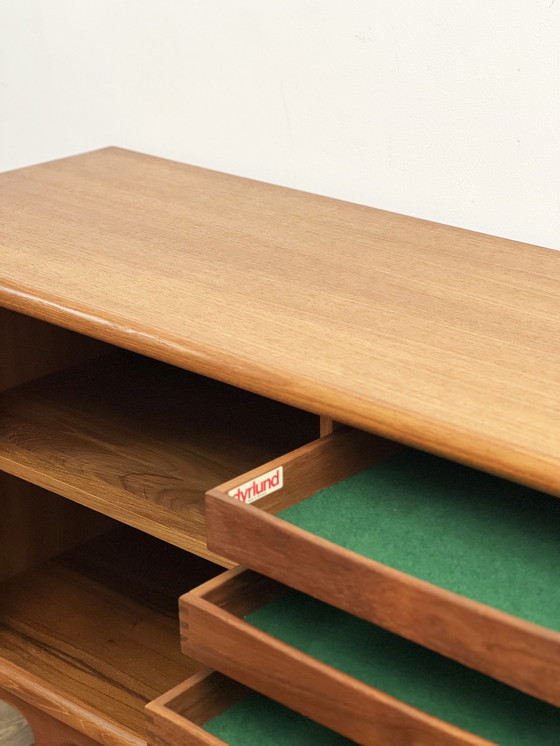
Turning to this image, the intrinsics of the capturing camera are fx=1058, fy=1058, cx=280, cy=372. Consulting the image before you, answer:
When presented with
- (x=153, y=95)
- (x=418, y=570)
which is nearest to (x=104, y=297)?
(x=418, y=570)

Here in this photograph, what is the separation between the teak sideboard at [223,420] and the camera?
2.31 ft

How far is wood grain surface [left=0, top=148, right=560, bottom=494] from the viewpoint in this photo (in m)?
0.75

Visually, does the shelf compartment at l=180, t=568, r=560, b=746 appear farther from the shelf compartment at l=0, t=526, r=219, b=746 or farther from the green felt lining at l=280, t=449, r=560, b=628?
the shelf compartment at l=0, t=526, r=219, b=746

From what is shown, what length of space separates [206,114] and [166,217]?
0.27m

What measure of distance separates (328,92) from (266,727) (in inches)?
28.8

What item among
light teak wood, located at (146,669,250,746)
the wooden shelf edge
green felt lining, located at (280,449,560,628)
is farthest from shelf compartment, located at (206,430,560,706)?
the wooden shelf edge

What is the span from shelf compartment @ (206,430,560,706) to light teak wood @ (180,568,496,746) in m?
0.04

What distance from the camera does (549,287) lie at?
975 millimetres

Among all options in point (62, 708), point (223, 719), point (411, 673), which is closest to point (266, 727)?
point (223, 719)

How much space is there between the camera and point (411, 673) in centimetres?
75

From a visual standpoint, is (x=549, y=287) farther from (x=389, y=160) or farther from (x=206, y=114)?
(x=206, y=114)

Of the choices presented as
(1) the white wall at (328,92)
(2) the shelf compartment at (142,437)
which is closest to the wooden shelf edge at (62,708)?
(2) the shelf compartment at (142,437)

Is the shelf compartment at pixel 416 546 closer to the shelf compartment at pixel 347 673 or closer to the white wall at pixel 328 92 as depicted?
the shelf compartment at pixel 347 673

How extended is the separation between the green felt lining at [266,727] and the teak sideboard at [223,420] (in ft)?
0.05
